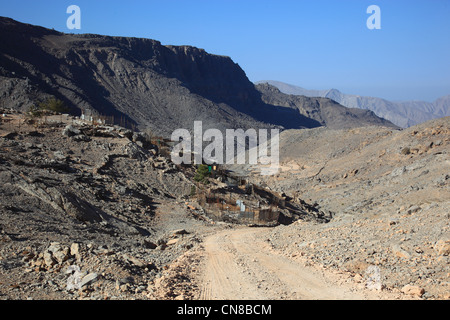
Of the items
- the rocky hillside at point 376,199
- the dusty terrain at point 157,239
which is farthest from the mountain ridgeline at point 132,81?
the dusty terrain at point 157,239

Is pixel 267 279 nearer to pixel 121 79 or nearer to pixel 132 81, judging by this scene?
pixel 121 79

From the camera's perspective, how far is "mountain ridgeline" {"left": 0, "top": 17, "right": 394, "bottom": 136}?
55938 millimetres

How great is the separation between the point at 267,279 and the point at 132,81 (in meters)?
69.9

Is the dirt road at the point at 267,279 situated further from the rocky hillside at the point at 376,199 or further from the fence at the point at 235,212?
the fence at the point at 235,212

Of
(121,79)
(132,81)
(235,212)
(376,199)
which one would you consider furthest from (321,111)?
(235,212)

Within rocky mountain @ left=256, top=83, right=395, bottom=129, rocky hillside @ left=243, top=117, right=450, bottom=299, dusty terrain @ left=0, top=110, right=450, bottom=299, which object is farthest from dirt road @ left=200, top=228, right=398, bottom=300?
rocky mountain @ left=256, top=83, right=395, bottom=129

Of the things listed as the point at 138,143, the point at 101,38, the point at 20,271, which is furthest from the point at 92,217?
the point at 101,38

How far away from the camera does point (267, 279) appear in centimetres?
724

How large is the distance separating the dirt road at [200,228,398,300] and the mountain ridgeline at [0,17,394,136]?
43.9 meters

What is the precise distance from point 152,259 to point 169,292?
2653 millimetres

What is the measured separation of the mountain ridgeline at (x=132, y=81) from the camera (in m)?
55.9

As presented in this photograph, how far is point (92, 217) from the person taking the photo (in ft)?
39.5

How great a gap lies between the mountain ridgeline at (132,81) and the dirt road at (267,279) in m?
43.9

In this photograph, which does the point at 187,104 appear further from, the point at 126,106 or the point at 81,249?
the point at 81,249
